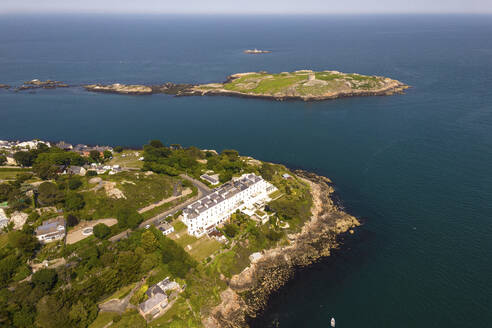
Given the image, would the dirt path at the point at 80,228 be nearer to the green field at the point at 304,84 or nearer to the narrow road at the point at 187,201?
the narrow road at the point at 187,201

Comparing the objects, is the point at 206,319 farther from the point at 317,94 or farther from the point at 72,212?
the point at 317,94

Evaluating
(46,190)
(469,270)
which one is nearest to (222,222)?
(46,190)

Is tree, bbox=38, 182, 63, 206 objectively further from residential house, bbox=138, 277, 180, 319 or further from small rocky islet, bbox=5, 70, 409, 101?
A: small rocky islet, bbox=5, 70, 409, 101

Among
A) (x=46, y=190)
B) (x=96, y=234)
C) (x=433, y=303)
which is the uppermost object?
(x=46, y=190)

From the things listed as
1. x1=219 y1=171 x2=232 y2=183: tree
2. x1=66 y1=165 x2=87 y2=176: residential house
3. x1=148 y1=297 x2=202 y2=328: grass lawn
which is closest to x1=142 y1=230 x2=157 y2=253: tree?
x1=148 y1=297 x2=202 y2=328: grass lawn

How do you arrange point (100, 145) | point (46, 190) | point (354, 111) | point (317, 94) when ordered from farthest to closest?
point (317, 94), point (354, 111), point (100, 145), point (46, 190)

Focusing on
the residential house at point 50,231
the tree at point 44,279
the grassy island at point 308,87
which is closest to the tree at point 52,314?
the tree at point 44,279

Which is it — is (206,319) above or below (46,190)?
below
